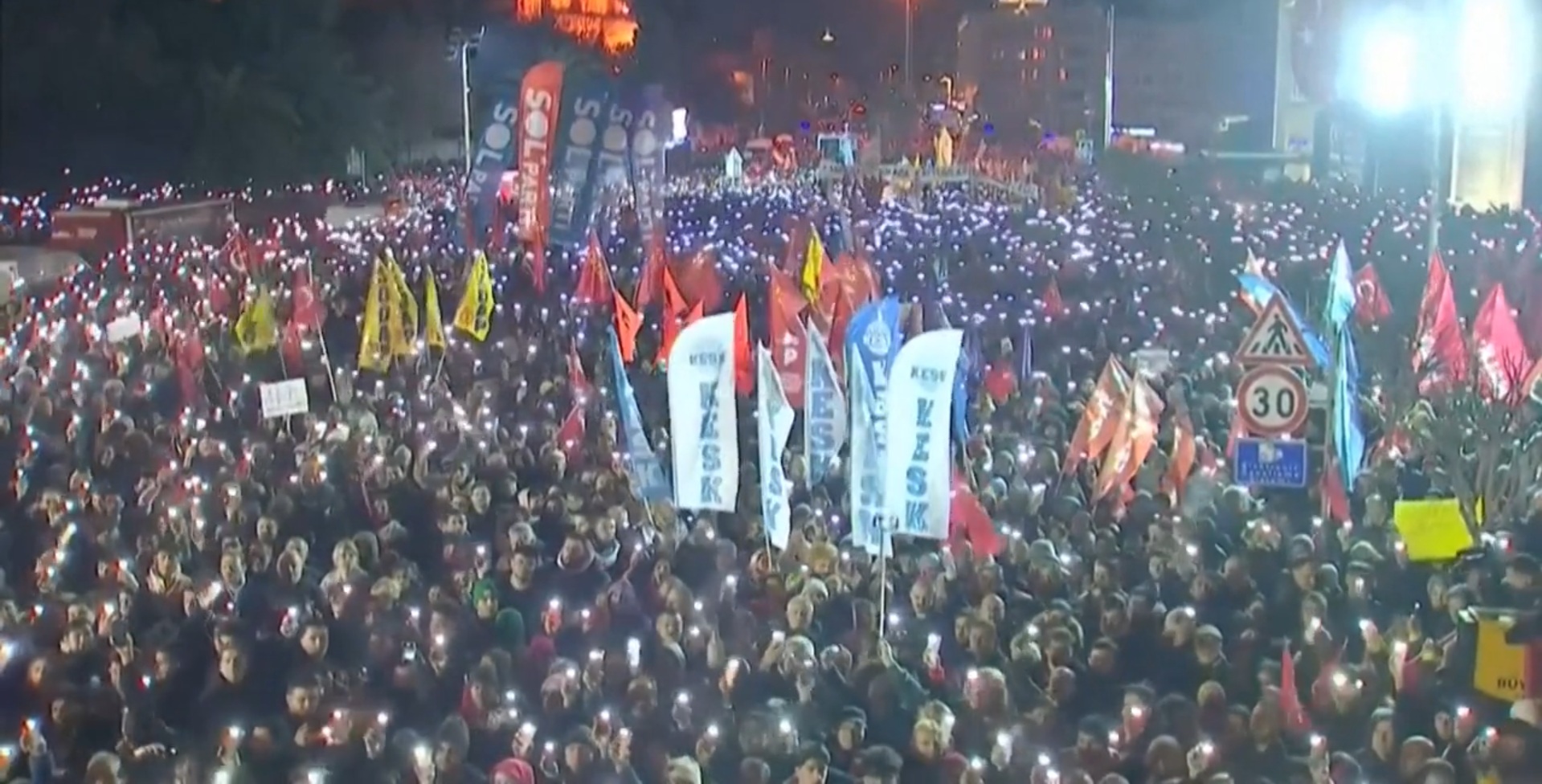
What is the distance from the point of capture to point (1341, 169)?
129 feet

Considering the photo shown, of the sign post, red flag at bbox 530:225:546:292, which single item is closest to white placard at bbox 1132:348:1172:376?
the sign post

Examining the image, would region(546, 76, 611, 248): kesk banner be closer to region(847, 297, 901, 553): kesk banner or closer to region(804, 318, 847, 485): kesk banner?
region(804, 318, 847, 485): kesk banner

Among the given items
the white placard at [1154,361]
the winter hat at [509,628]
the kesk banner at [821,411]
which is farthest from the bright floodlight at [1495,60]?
the winter hat at [509,628]

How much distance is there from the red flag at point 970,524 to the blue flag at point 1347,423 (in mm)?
1938

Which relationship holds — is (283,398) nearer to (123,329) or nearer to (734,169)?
(123,329)

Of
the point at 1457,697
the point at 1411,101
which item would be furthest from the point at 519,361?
the point at 1411,101

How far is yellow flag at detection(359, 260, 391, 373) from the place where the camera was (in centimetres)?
1311

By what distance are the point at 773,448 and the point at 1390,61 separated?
1048 inches

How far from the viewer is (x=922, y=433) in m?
7.91

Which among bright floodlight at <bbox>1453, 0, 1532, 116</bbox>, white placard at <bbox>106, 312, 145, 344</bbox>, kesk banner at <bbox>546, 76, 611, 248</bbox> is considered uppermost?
bright floodlight at <bbox>1453, 0, 1532, 116</bbox>

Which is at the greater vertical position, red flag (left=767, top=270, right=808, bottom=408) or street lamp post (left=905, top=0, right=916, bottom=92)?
street lamp post (left=905, top=0, right=916, bottom=92)

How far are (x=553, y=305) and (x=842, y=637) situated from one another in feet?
29.0

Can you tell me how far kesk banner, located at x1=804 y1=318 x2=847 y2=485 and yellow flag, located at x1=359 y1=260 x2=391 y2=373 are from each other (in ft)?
16.3

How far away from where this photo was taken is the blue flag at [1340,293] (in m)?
10.4
